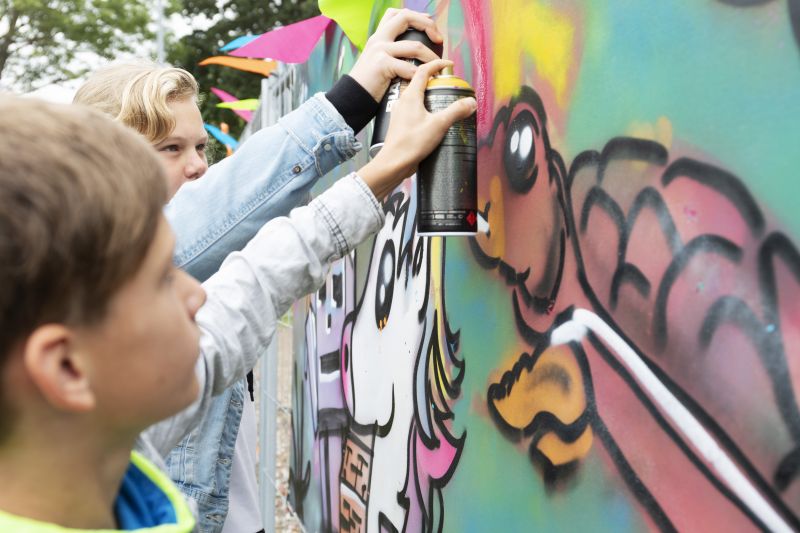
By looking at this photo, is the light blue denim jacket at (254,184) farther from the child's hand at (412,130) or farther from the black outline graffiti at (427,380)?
the black outline graffiti at (427,380)

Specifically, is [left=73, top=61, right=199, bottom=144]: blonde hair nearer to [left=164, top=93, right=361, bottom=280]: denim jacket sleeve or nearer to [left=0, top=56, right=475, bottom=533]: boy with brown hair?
[left=164, top=93, right=361, bottom=280]: denim jacket sleeve

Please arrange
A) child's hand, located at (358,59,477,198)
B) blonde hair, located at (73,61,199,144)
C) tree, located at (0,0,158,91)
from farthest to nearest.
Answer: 1. tree, located at (0,0,158,91)
2. blonde hair, located at (73,61,199,144)
3. child's hand, located at (358,59,477,198)

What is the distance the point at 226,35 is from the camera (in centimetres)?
3056

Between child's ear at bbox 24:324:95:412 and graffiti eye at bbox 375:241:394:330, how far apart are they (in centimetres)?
202

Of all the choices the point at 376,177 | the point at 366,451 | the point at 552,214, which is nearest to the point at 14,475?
the point at 376,177

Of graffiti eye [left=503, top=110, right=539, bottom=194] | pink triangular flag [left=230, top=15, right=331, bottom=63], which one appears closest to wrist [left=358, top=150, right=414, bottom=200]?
graffiti eye [left=503, top=110, right=539, bottom=194]

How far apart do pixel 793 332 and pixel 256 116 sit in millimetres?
6151

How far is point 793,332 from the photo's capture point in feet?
3.99

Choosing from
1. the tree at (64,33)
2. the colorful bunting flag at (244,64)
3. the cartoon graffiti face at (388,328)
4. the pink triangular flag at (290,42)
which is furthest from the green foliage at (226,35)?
the cartoon graffiti face at (388,328)

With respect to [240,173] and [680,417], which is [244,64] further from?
[680,417]

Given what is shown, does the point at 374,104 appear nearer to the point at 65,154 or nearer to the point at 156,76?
the point at 156,76

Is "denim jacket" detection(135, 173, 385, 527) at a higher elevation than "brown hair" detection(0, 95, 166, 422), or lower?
lower

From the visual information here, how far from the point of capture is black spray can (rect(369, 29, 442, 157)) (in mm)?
1996

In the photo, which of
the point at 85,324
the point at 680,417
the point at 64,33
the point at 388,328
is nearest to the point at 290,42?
the point at 388,328
